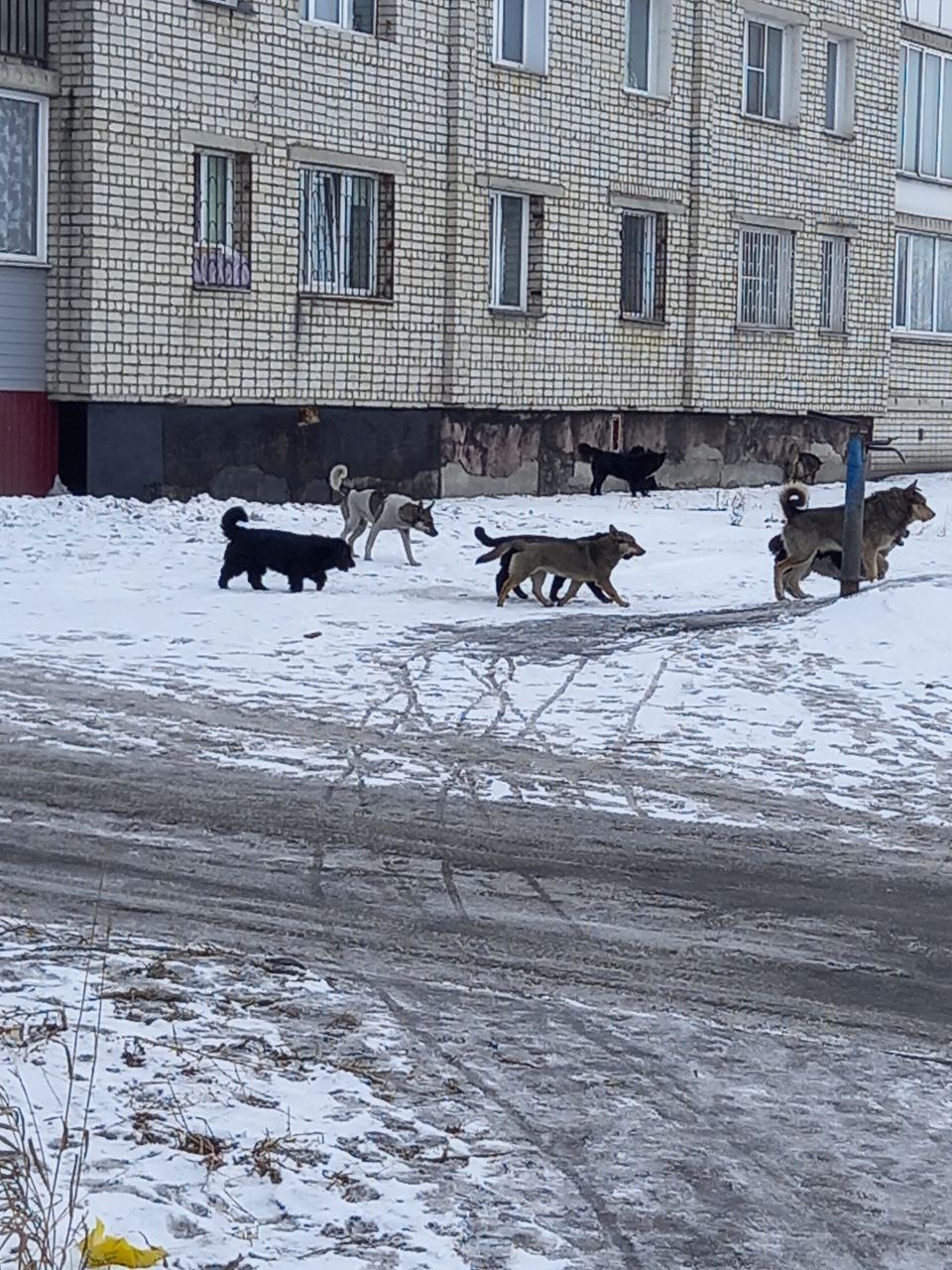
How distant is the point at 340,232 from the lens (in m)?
22.3

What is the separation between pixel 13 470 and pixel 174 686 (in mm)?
9202

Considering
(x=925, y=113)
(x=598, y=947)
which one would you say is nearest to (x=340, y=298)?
(x=925, y=113)

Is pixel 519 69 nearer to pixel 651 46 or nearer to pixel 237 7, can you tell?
pixel 651 46

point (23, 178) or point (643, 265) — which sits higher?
point (23, 178)

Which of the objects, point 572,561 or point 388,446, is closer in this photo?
point 572,561

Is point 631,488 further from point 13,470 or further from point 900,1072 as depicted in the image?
point 900,1072

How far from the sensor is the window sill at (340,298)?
71.3 ft

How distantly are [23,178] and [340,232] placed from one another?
393 centimetres

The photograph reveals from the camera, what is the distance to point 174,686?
10953mm

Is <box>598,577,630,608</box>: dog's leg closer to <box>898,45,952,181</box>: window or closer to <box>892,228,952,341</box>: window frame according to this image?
<box>892,228,952,341</box>: window frame

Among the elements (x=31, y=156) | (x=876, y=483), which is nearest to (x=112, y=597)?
(x=31, y=156)

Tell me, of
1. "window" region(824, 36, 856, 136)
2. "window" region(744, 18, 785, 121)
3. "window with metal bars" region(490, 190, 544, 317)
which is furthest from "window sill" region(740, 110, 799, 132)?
"window with metal bars" region(490, 190, 544, 317)

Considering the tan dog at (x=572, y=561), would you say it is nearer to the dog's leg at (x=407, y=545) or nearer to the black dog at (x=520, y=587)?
the black dog at (x=520, y=587)

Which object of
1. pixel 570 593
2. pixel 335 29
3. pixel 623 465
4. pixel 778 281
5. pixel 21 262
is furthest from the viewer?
pixel 778 281
